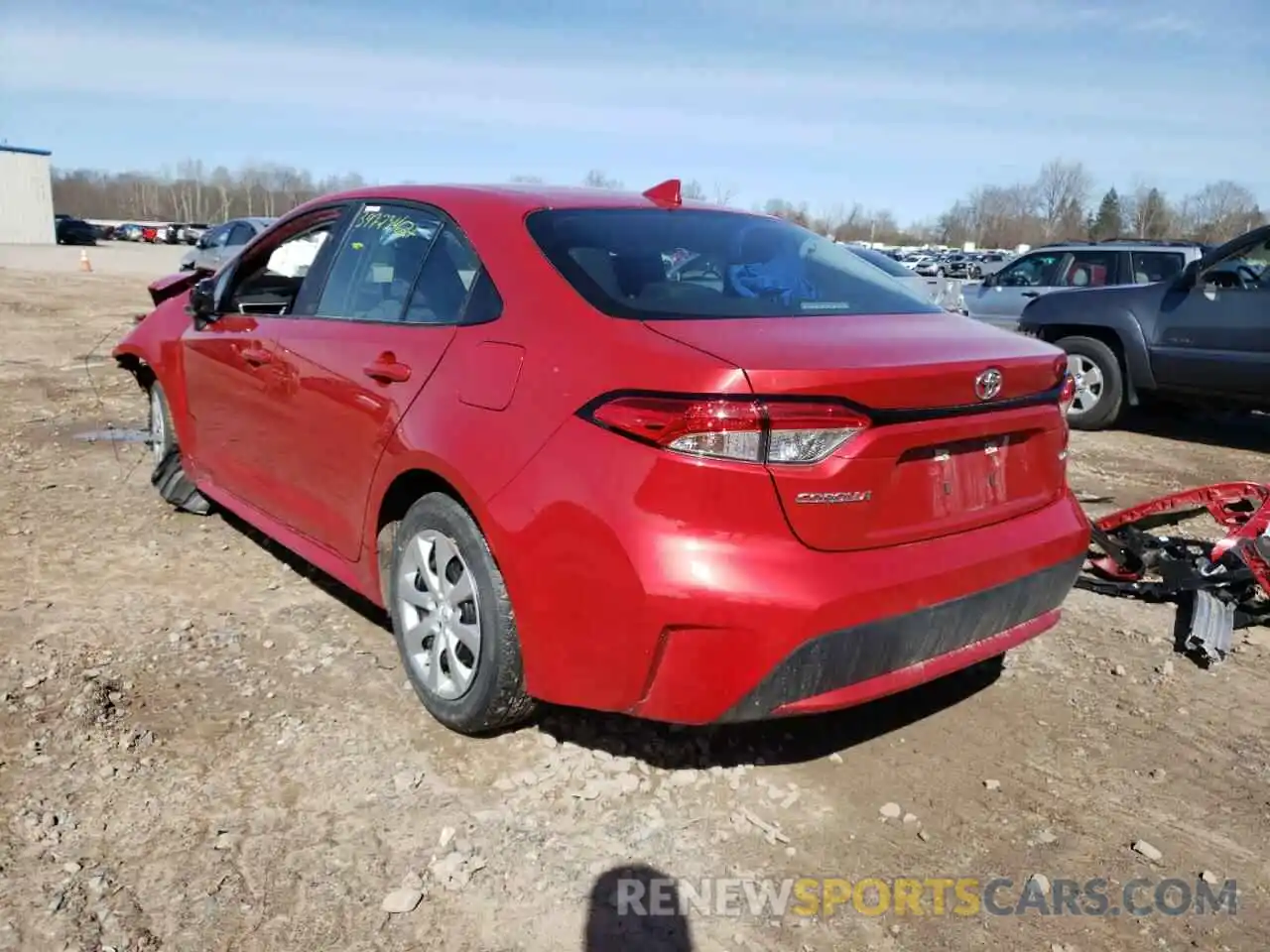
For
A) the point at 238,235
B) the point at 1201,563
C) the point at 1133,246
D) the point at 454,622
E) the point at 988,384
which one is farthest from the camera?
the point at 238,235

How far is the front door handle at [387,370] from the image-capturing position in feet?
10.2

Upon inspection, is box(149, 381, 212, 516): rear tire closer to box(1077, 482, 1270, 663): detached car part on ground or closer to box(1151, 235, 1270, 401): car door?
box(1077, 482, 1270, 663): detached car part on ground

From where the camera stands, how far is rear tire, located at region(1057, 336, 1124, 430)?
8.58 m

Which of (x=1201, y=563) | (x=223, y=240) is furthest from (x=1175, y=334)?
(x=223, y=240)

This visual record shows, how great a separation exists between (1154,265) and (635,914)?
10424mm

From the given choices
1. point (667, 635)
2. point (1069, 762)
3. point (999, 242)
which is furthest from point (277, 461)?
point (999, 242)

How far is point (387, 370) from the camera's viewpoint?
318 cm

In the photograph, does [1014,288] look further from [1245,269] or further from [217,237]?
[217,237]

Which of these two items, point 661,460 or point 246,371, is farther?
point 246,371

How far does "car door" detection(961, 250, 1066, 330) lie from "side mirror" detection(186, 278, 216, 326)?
905cm

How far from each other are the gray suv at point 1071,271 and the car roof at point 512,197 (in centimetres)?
790

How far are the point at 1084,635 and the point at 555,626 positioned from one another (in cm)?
252

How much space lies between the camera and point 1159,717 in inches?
137

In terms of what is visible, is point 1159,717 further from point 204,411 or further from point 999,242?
point 999,242
